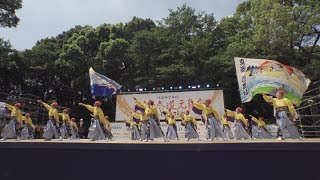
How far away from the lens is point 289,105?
33.0ft

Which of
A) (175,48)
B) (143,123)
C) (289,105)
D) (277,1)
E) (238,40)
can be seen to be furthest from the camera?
(175,48)

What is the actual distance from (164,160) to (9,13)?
2685 centimetres

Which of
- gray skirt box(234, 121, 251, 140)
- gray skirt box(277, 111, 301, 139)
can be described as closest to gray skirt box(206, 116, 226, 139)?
gray skirt box(277, 111, 301, 139)

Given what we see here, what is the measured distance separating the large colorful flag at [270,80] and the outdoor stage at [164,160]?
33.0 feet

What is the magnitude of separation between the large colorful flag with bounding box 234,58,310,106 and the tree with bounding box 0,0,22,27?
19701 millimetres

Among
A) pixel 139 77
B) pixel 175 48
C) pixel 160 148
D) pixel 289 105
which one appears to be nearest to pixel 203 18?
pixel 175 48

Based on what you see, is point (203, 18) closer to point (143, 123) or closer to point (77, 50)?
point (77, 50)

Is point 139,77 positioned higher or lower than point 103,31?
lower

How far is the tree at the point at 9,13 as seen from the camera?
29.6 meters

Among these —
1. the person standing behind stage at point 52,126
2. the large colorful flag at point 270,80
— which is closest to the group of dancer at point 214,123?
the large colorful flag at point 270,80

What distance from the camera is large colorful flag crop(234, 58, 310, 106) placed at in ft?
54.6

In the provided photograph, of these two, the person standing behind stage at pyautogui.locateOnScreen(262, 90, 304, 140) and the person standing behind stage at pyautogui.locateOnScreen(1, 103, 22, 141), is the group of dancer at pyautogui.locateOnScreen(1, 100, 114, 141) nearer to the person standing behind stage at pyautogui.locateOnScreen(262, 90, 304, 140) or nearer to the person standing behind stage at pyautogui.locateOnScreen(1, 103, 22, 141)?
the person standing behind stage at pyautogui.locateOnScreen(1, 103, 22, 141)

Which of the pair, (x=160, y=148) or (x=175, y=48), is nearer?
(x=160, y=148)

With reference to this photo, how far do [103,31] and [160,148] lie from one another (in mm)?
33826
